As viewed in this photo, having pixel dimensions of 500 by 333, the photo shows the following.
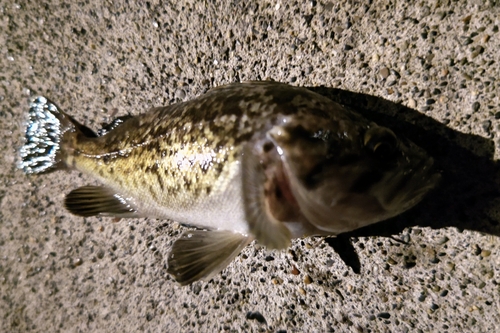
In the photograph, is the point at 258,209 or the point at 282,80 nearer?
the point at 258,209

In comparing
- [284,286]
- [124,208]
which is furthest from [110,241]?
[284,286]

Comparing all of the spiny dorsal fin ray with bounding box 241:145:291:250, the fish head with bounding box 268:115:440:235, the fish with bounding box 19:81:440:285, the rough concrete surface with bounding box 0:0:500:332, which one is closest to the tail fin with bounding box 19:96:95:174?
the rough concrete surface with bounding box 0:0:500:332

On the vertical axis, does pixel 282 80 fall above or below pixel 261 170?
above

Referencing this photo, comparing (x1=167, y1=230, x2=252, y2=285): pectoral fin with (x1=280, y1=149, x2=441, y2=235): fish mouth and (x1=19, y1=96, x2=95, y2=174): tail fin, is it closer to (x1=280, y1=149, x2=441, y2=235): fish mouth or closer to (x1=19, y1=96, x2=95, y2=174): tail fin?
(x1=280, y1=149, x2=441, y2=235): fish mouth

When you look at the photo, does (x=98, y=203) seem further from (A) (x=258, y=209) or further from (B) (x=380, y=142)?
(B) (x=380, y=142)

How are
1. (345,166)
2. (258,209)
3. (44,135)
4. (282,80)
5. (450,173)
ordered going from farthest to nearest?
(44,135) < (282,80) < (450,173) < (258,209) < (345,166)

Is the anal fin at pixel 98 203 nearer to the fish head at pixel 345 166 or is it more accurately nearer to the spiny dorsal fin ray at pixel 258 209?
the spiny dorsal fin ray at pixel 258 209

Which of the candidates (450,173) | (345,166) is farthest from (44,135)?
(450,173)

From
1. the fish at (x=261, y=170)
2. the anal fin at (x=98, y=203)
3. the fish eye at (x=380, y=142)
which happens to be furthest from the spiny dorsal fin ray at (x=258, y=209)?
the anal fin at (x=98, y=203)
